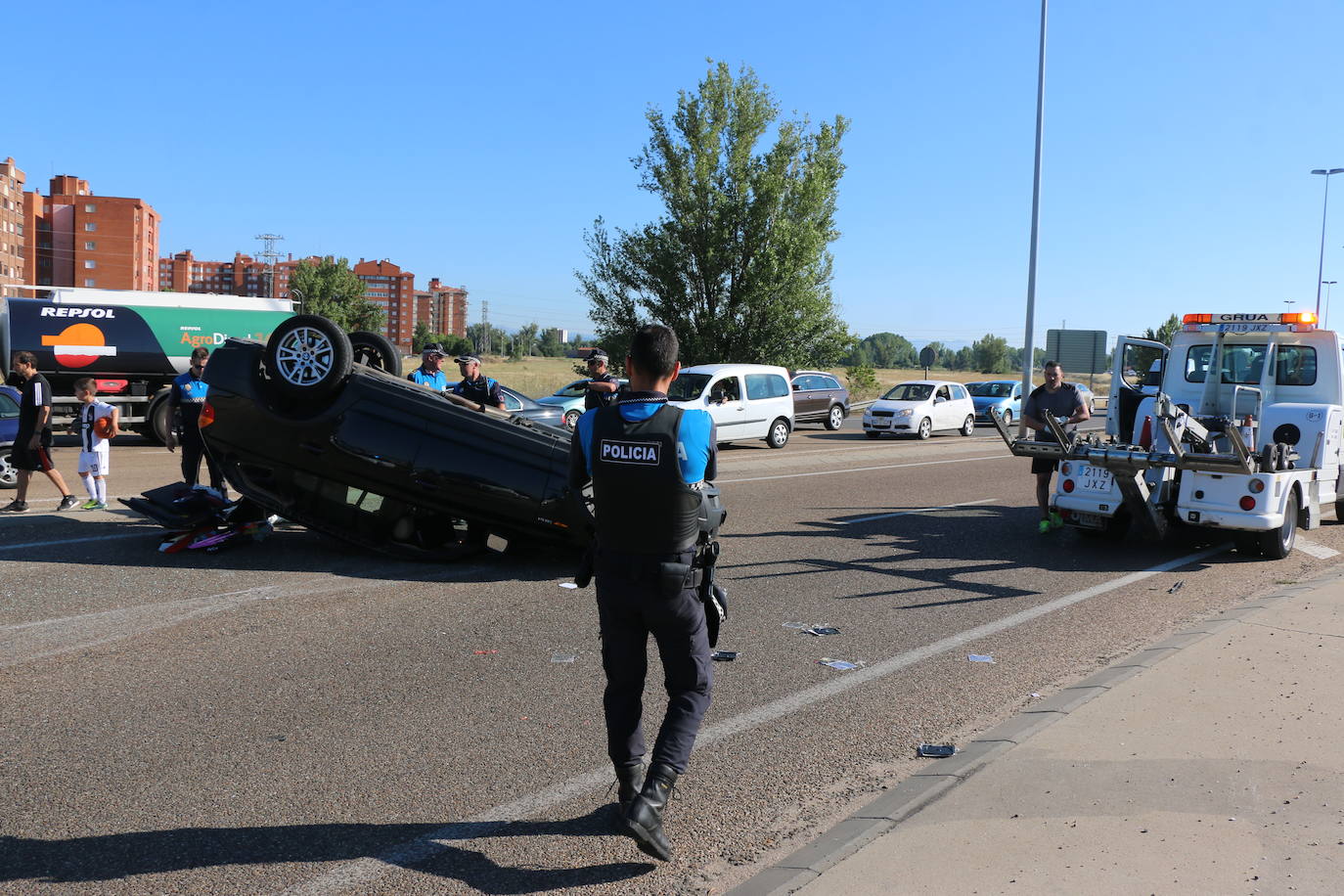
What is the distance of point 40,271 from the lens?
127m

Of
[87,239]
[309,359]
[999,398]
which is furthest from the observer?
[87,239]

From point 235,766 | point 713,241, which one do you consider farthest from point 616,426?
point 713,241

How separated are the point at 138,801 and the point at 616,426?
2.30 m

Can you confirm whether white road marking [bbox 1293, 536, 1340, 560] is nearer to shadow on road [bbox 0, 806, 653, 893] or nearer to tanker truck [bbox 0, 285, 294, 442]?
shadow on road [bbox 0, 806, 653, 893]

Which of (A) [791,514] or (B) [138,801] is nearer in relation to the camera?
(B) [138,801]

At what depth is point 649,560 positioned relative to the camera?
358 centimetres

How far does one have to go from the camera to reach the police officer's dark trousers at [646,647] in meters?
3.59

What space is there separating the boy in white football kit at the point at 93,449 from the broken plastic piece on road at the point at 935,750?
8934mm

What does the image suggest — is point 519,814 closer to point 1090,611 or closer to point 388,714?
point 388,714

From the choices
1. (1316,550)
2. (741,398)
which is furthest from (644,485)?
(741,398)

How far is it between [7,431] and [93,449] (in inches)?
119

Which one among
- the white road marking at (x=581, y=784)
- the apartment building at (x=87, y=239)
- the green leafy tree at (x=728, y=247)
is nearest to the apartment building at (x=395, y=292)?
the apartment building at (x=87, y=239)

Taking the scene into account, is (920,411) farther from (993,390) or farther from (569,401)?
(569,401)

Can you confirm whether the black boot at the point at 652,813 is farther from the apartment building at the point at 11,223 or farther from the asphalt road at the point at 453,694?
the apartment building at the point at 11,223
